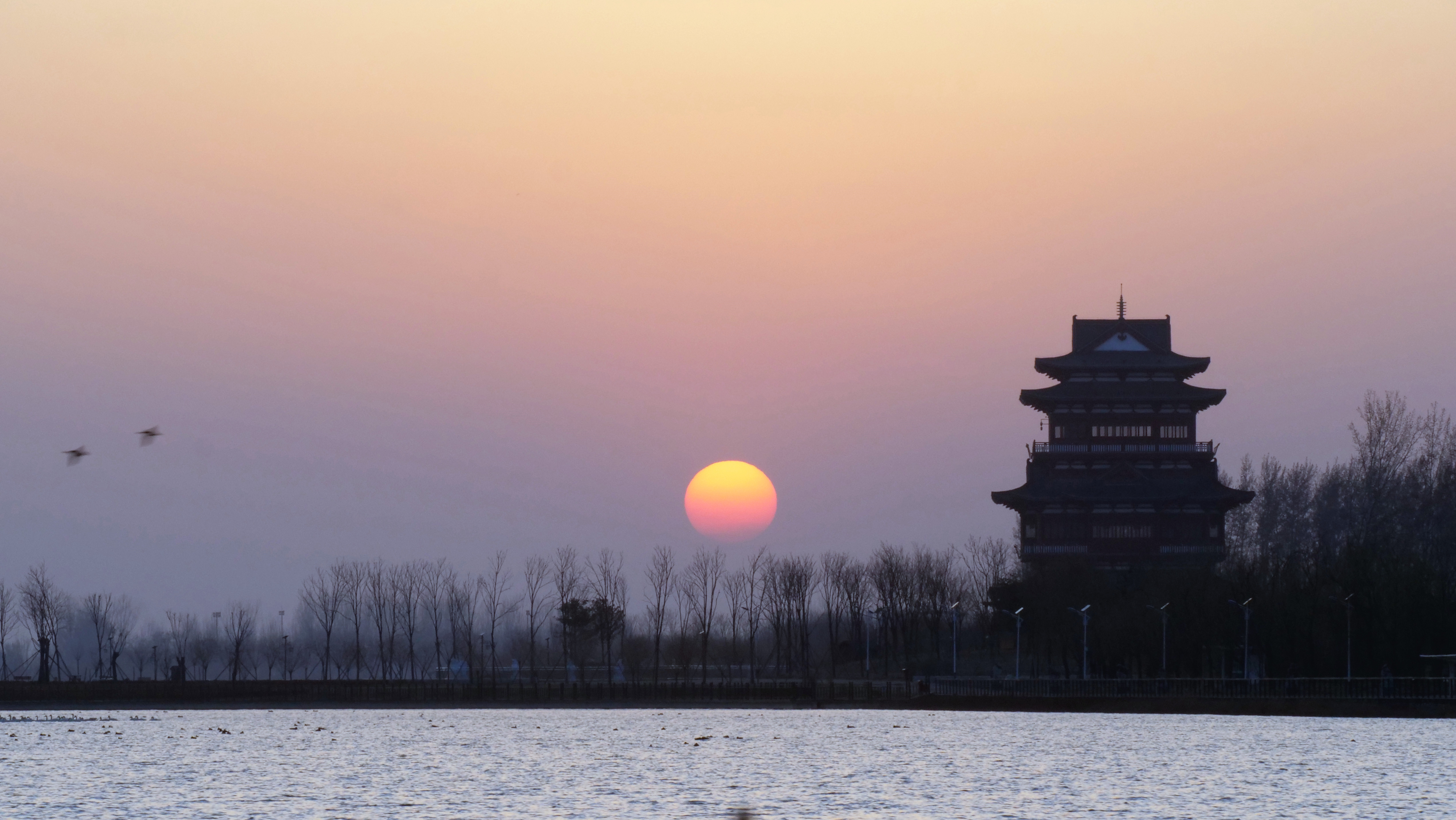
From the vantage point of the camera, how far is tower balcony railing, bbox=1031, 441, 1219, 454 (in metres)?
135

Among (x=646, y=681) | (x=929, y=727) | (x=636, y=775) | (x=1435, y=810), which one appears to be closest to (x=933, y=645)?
(x=646, y=681)

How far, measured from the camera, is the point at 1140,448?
13525cm

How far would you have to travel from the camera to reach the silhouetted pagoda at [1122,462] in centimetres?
13175

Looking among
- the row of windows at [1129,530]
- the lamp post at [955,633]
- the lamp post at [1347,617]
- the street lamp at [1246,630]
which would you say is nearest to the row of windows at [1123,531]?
the row of windows at [1129,530]

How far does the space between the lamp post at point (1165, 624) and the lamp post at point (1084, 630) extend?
4.15 meters

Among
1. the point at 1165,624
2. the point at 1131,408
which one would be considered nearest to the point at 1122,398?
the point at 1131,408

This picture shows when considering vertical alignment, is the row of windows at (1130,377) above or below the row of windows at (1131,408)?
above

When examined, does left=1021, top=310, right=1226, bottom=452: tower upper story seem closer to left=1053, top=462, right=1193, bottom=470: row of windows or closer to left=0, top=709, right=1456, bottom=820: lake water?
left=1053, top=462, right=1193, bottom=470: row of windows

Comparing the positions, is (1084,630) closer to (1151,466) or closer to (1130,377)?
(1151,466)

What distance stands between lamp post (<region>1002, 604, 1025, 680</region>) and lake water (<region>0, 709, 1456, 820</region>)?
8.07 m

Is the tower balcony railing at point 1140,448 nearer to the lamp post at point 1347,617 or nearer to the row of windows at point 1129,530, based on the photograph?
the row of windows at point 1129,530

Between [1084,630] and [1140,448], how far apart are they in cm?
3227

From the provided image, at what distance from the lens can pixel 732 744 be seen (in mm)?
77500

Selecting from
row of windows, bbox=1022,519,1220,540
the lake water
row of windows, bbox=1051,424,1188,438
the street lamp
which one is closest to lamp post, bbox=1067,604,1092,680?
the lake water
